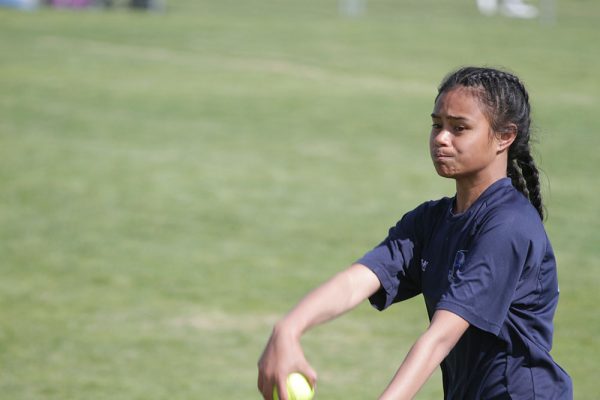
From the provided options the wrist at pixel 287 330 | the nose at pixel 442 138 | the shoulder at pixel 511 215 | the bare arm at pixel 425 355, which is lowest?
the bare arm at pixel 425 355

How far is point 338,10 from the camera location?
34.6m

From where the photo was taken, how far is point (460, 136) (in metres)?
3.09

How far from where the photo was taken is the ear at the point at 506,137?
317 cm

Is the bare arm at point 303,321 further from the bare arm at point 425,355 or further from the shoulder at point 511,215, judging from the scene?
the shoulder at point 511,215

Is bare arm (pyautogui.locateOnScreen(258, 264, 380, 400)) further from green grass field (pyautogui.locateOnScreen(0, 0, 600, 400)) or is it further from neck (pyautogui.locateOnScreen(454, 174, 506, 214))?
green grass field (pyautogui.locateOnScreen(0, 0, 600, 400))

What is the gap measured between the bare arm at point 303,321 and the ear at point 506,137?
0.56m

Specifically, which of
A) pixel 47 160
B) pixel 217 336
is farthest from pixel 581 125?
pixel 217 336

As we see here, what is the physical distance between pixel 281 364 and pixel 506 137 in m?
1.10

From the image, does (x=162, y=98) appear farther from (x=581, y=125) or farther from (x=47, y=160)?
(x=581, y=125)

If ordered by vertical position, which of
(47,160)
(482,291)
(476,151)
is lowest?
(47,160)

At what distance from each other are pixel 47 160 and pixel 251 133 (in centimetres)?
338

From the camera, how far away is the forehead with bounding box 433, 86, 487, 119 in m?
3.10

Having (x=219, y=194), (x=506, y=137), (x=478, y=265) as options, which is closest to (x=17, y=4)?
(x=219, y=194)

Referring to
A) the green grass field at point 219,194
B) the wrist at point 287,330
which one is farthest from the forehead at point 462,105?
the green grass field at point 219,194
